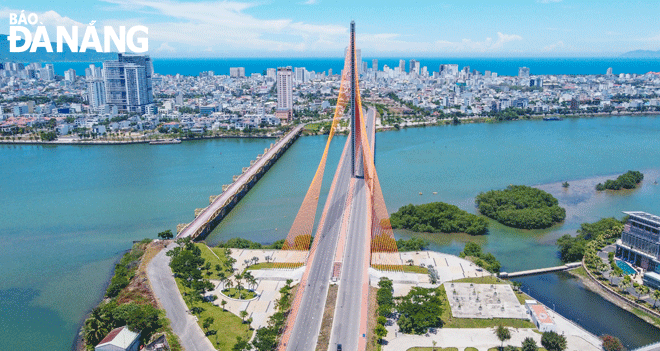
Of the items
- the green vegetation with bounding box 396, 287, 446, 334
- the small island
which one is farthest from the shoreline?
the green vegetation with bounding box 396, 287, 446, 334

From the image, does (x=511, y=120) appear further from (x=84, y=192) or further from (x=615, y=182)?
(x=84, y=192)

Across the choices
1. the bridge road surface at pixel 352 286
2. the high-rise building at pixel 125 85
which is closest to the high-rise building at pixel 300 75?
the high-rise building at pixel 125 85

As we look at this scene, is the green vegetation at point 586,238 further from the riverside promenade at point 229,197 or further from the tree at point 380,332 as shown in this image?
the riverside promenade at point 229,197

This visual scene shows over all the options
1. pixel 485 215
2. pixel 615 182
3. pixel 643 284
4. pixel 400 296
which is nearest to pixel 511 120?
pixel 615 182

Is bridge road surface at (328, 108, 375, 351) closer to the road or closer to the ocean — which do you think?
the road

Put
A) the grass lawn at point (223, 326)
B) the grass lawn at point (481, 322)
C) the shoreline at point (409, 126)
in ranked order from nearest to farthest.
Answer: the grass lawn at point (223, 326)
the grass lawn at point (481, 322)
the shoreline at point (409, 126)

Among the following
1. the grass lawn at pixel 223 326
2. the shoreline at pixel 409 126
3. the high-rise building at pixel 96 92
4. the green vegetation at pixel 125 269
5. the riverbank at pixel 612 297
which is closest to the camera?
the grass lawn at pixel 223 326

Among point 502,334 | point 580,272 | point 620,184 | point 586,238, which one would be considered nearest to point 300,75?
point 620,184
